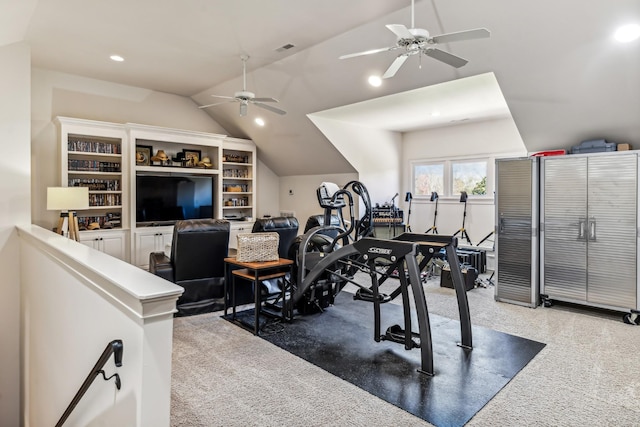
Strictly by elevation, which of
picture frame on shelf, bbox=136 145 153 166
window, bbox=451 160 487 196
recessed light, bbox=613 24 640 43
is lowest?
Answer: window, bbox=451 160 487 196

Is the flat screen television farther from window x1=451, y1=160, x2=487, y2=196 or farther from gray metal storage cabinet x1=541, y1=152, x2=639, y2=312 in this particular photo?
gray metal storage cabinet x1=541, y1=152, x2=639, y2=312

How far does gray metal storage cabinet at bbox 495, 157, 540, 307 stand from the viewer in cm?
484

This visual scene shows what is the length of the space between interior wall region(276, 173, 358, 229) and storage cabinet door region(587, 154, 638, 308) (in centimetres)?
413

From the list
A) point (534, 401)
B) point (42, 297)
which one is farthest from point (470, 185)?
point (42, 297)

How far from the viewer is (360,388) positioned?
110 inches

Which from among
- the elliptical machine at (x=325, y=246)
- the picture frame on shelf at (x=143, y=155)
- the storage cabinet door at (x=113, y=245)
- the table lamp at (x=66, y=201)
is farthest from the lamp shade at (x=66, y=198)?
the elliptical machine at (x=325, y=246)

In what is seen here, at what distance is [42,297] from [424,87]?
189 inches

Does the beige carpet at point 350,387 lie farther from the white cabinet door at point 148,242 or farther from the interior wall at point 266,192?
the interior wall at point 266,192

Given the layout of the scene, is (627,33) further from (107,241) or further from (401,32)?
(107,241)

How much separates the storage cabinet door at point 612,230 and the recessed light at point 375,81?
2.71 m

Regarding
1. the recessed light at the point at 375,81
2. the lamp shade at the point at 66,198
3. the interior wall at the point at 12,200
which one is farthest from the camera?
the recessed light at the point at 375,81

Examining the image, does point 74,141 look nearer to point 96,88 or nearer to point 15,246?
point 96,88

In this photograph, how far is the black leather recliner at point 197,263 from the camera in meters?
4.25

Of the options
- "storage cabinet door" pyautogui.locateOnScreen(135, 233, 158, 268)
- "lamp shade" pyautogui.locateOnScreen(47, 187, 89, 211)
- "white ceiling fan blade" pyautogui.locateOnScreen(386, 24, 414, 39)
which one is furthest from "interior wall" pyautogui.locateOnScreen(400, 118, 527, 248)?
"lamp shade" pyautogui.locateOnScreen(47, 187, 89, 211)
